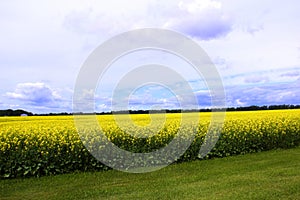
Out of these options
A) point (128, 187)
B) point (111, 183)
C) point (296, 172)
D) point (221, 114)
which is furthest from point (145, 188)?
point (221, 114)

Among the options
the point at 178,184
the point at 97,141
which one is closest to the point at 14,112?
the point at 97,141

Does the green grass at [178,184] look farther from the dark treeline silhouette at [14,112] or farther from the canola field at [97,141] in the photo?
the dark treeline silhouette at [14,112]

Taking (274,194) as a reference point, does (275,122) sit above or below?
above

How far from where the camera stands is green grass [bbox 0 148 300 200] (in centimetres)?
816

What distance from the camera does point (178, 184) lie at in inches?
360

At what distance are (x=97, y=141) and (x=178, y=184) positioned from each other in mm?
3466

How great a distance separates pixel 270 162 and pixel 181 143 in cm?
305

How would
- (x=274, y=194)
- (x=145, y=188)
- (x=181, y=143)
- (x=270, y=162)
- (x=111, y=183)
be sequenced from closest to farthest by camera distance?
(x=274, y=194), (x=145, y=188), (x=111, y=183), (x=270, y=162), (x=181, y=143)

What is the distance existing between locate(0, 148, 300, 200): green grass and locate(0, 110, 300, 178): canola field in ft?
1.59

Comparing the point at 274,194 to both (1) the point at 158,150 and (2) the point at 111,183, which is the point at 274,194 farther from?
(1) the point at 158,150

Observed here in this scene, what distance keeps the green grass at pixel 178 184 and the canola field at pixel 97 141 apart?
0.48 metres

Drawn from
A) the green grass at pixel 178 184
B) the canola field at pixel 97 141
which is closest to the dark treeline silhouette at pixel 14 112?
the canola field at pixel 97 141

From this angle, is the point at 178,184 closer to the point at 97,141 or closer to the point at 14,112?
the point at 97,141

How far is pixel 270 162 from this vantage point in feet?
39.9
